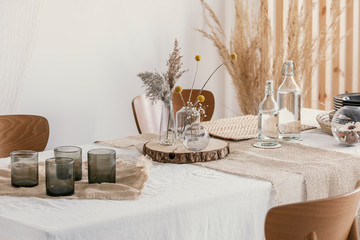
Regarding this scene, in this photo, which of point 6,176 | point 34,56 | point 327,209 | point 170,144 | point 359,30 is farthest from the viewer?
point 359,30

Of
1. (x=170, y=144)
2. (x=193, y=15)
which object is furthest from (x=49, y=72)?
(x=170, y=144)

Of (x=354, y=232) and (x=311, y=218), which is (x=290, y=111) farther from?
(x=311, y=218)

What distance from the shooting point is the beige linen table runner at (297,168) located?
1.84 m

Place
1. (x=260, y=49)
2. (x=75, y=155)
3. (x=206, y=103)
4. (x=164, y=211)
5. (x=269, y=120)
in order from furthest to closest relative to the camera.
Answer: (x=260, y=49) → (x=206, y=103) → (x=269, y=120) → (x=75, y=155) → (x=164, y=211)

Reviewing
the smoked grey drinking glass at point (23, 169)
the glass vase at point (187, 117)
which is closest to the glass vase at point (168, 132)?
the glass vase at point (187, 117)

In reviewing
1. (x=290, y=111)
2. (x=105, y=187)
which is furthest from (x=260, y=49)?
(x=105, y=187)

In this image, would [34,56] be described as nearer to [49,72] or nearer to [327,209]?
[49,72]

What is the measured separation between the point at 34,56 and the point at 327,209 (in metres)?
2.43

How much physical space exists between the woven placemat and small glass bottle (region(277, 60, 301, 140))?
131mm

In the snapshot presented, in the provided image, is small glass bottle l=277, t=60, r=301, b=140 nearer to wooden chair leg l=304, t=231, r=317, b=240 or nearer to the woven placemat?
the woven placemat

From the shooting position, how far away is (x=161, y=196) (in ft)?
5.43

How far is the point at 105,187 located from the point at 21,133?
124 cm

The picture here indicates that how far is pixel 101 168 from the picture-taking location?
176 centimetres

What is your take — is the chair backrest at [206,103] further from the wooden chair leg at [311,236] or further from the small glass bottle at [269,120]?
the wooden chair leg at [311,236]
